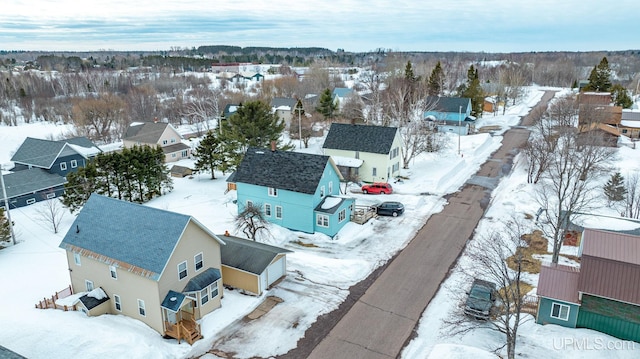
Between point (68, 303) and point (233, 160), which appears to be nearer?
point (68, 303)

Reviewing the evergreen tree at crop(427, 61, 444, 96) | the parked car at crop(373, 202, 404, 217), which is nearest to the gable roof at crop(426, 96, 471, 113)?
the evergreen tree at crop(427, 61, 444, 96)

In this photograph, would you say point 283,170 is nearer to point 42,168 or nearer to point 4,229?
point 4,229

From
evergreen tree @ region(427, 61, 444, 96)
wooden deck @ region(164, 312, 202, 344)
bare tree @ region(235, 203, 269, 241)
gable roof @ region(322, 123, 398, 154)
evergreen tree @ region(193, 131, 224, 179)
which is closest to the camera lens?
wooden deck @ region(164, 312, 202, 344)

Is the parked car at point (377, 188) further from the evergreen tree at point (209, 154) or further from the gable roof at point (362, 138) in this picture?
the evergreen tree at point (209, 154)

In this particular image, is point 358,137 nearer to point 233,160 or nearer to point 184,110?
point 233,160

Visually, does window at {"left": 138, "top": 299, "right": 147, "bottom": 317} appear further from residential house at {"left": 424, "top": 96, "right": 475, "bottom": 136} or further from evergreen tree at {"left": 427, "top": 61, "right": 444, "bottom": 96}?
evergreen tree at {"left": 427, "top": 61, "right": 444, "bottom": 96}

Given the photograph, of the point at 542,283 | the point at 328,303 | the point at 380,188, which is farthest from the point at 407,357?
the point at 380,188

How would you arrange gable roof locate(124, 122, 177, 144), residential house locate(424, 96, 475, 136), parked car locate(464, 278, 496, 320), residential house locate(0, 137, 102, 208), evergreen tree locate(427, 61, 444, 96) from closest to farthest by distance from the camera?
parked car locate(464, 278, 496, 320), residential house locate(0, 137, 102, 208), gable roof locate(124, 122, 177, 144), residential house locate(424, 96, 475, 136), evergreen tree locate(427, 61, 444, 96)

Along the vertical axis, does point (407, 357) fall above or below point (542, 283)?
below
